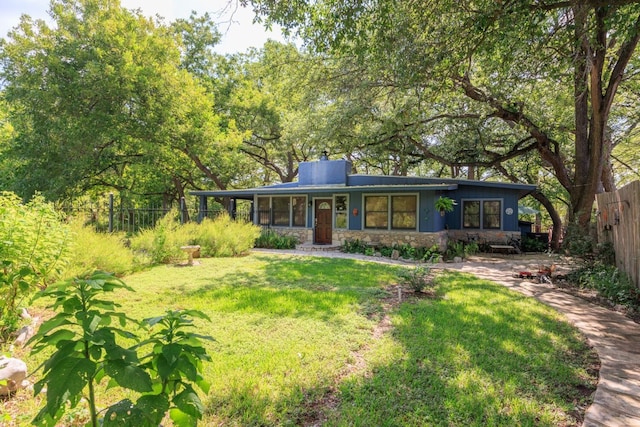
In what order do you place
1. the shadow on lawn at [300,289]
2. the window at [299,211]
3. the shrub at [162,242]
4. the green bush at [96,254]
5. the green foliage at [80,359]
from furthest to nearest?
the window at [299,211] < the shrub at [162,242] < the green bush at [96,254] < the shadow on lawn at [300,289] < the green foliage at [80,359]

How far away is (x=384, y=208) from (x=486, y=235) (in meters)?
4.47

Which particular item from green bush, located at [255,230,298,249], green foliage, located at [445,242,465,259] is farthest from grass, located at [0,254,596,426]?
green bush, located at [255,230,298,249]

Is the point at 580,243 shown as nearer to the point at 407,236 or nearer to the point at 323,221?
the point at 407,236

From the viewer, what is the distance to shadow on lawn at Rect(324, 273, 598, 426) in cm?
241

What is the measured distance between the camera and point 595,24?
594cm

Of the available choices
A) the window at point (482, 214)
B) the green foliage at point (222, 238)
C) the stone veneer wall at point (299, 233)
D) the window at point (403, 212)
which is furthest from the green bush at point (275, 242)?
the window at point (482, 214)

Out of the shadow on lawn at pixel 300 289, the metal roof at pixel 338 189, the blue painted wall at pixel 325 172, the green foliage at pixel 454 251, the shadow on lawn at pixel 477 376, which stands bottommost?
the shadow on lawn at pixel 477 376

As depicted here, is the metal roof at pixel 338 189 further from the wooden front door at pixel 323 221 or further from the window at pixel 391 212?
the wooden front door at pixel 323 221

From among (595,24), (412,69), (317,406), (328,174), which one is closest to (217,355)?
(317,406)

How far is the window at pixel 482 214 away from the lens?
42.8 feet

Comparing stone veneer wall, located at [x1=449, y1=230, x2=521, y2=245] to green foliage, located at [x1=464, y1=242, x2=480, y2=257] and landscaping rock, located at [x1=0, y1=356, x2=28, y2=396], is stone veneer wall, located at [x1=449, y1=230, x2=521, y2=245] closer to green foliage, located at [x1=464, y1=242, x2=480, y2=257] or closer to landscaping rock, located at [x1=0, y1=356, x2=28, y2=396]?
→ green foliage, located at [x1=464, y1=242, x2=480, y2=257]

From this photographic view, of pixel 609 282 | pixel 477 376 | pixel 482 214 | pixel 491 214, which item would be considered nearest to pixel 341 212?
pixel 482 214

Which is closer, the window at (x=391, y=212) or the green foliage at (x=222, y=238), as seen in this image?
the green foliage at (x=222, y=238)

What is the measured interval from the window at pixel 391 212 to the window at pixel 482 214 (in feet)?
10.4
